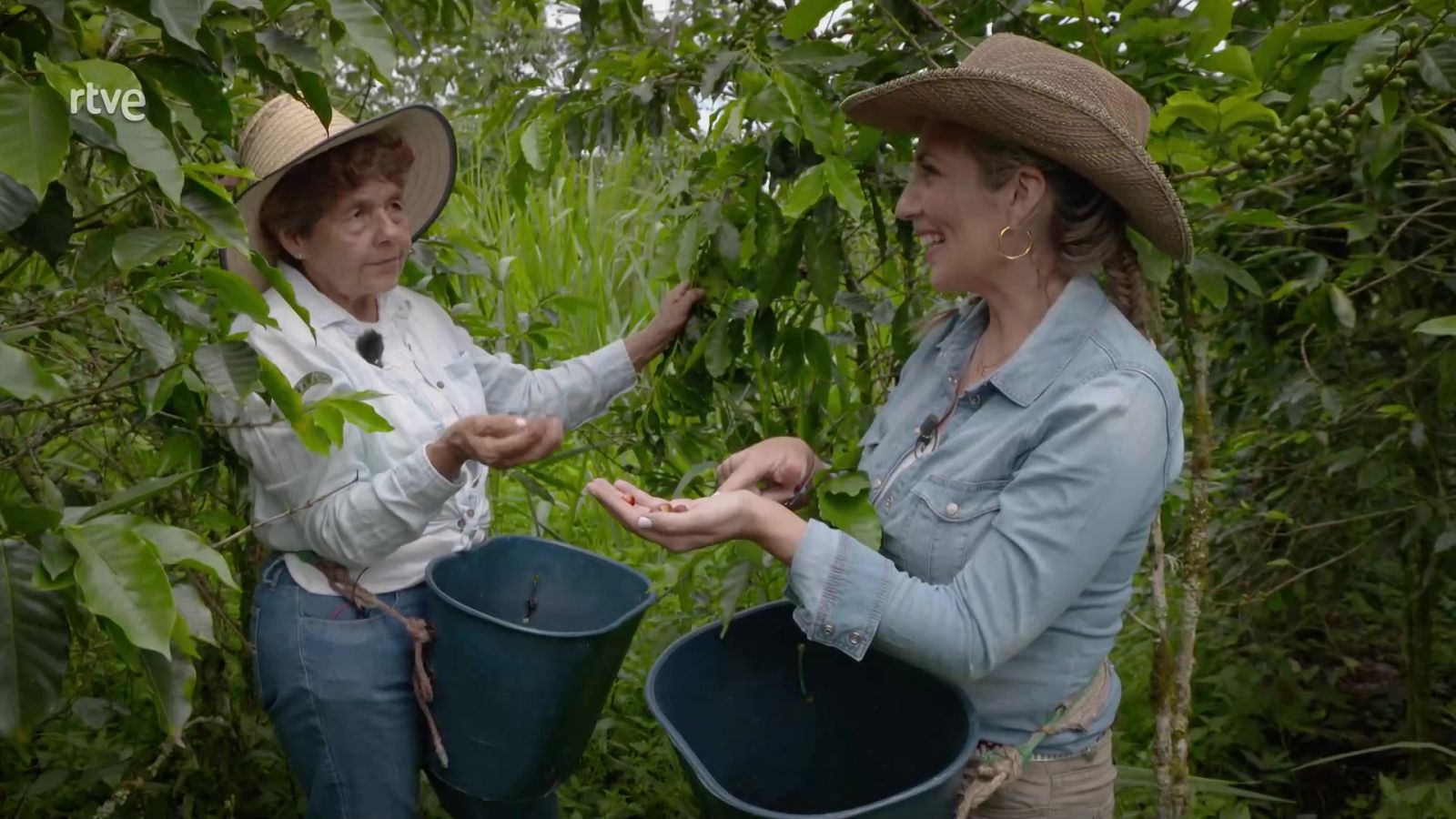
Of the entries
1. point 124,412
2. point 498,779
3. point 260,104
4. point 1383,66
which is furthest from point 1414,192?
point 124,412

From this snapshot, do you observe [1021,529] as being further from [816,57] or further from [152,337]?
[152,337]

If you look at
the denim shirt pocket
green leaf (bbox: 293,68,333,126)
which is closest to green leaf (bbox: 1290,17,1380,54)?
the denim shirt pocket

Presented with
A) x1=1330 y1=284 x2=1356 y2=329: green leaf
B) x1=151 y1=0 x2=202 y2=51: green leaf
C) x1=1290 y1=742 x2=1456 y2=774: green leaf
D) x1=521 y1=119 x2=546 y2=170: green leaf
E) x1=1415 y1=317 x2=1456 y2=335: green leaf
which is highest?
→ x1=151 y1=0 x2=202 y2=51: green leaf

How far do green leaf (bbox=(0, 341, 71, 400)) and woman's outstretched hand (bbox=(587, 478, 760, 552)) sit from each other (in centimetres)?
60

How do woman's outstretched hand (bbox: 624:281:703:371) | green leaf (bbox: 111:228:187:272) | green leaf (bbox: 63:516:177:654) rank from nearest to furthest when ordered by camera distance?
1. green leaf (bbox: 63:516:177:654)
2. green leaf (bbox: 111:228:187:272)
3. woman's outstretched hand (bbox: 624:281:703:371)

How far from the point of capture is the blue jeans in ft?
6.61

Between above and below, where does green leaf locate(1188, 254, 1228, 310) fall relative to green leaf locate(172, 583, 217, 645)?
below

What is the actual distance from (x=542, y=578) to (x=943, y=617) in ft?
3.12

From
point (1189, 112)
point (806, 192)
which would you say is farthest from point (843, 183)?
point (1189, 112)

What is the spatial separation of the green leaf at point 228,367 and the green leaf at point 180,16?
14.5 inches

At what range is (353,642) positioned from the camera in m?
2.02

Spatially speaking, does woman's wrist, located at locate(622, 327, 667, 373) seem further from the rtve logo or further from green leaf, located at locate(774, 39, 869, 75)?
the rtve logo

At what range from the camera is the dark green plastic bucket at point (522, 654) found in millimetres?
1868

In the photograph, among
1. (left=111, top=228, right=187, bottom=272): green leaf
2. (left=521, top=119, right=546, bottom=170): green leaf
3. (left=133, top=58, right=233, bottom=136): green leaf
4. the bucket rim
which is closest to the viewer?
(left=111, top=228, right=187, bottom=272): green leaf
